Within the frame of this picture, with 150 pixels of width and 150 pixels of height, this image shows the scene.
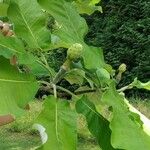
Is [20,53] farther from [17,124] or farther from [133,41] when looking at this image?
[133,41]

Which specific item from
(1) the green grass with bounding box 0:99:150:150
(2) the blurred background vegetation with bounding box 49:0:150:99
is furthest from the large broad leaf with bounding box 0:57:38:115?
(2) the blurred background vegetation with bounding box 49:0:150:99

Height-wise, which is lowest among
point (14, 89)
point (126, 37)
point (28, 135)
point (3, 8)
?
point (28, 135)

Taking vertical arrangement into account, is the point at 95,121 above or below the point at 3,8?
below

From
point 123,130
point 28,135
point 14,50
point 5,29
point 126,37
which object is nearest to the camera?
point 123,130

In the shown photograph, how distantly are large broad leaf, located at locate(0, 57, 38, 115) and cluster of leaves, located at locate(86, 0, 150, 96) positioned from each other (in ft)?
31.6

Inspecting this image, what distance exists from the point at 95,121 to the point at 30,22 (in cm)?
18

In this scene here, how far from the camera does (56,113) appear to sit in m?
0.81

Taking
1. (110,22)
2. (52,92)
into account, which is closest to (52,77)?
(52,92)

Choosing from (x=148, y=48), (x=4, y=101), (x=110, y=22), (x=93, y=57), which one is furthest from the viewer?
(x=110, y=22)

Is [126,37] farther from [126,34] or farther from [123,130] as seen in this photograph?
[123,130]

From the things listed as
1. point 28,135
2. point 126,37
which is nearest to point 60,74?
point 28,135

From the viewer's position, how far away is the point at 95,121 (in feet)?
2.81

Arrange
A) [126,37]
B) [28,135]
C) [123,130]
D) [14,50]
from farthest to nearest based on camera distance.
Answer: [126,37] < [28,135] < [14,50] < [123,130]

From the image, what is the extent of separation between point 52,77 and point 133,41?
9922 millimetres
